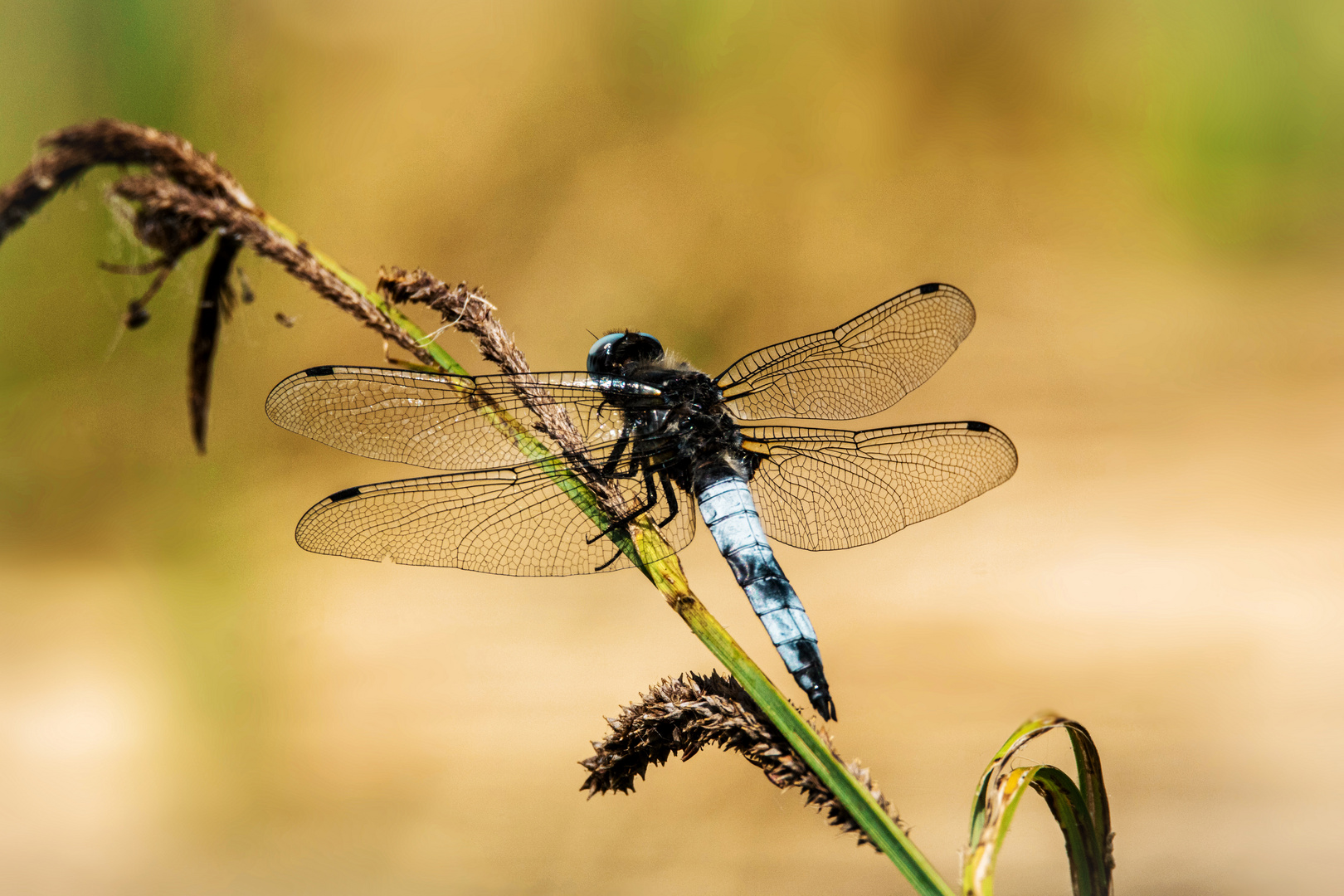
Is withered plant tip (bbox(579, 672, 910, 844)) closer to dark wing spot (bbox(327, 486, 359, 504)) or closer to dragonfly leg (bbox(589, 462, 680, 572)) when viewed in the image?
dragonfly leg (bbox(589, 462, 680, 572))

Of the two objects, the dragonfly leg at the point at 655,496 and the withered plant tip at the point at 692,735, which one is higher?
the dragonfly leg at the point at 655,496

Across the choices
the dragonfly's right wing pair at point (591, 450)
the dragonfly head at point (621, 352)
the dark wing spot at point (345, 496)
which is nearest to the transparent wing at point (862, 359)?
the dragonfly's right wing pair at point (591, 450)

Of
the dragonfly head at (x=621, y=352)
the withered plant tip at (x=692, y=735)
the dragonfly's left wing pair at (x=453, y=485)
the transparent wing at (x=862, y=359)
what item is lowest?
the withered plant tip at (x=692, y=735)

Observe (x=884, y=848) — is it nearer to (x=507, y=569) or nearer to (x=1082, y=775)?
(x=1082, y=775)

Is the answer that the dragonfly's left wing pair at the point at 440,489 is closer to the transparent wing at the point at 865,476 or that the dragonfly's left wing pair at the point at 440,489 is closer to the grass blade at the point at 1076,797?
the transparent wing at the point at 865,476

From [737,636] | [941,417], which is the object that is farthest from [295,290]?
[941,417]

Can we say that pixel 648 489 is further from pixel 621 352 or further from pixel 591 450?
pixel 621 352

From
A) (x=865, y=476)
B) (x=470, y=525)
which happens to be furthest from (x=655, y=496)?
(x=865, y=476)
